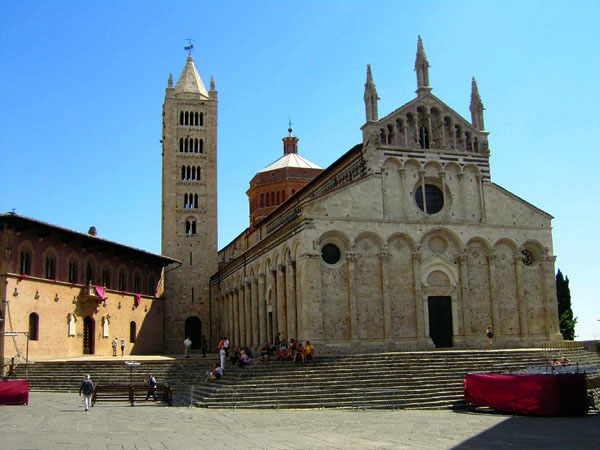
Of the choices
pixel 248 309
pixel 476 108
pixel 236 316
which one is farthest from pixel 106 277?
pixel 476 108

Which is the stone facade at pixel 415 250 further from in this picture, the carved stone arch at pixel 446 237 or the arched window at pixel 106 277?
the arched window at pixel 106 277

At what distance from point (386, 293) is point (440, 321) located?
3.45 m

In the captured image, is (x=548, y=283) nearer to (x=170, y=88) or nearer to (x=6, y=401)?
(x=6, y=401)

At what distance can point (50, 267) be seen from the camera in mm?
35500

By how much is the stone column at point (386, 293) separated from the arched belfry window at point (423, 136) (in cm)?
662

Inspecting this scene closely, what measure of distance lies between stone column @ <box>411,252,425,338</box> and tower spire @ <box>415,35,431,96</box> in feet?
29.7

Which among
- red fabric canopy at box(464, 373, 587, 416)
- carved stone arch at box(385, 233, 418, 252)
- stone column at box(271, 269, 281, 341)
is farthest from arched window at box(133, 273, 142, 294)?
red fabric canopy at box(464, 373, 587, 416)

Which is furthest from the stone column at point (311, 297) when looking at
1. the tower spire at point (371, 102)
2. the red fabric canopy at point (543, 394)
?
the red fabric canopy at point (543, 394)

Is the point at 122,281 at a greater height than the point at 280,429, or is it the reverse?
the point at 122,281

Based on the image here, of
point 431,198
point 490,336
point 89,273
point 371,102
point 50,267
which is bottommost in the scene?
point 490,336

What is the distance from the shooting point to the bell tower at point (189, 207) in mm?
Answer: 50750

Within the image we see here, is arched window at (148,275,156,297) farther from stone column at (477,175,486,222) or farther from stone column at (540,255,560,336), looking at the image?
stone column at (540,255,560,336)

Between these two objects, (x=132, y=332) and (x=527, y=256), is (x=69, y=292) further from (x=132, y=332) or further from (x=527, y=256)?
(x=527, y=256)

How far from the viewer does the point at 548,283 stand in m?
33.2
